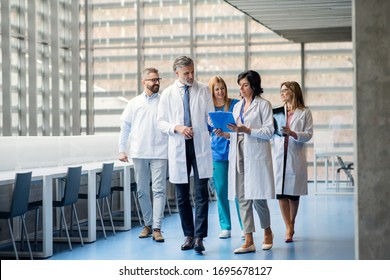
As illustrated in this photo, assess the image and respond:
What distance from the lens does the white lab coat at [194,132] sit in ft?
23.1

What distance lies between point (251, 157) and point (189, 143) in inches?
21.3

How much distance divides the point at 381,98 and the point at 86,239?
14.2 feet

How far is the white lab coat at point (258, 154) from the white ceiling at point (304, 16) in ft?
10.0

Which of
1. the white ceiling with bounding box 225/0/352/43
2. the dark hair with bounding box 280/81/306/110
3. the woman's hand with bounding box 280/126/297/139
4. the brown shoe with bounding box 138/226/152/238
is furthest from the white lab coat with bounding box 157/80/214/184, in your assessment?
the white ceiling with bounding box 225/0/352/43

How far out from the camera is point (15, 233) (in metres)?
8.70

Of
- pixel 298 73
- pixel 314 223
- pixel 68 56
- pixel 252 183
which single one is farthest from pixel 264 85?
pixel 252 183

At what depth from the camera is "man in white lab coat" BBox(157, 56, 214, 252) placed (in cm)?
701

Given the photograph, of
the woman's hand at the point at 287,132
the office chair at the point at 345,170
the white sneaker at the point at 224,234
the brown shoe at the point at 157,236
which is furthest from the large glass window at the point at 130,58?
the woman's hand at the point at 287,132

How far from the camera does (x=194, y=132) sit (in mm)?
7066

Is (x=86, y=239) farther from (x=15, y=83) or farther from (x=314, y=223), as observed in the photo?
(x=15, y=83)

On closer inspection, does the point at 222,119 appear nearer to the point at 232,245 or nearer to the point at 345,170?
the point at 232,245

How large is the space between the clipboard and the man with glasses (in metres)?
1.44

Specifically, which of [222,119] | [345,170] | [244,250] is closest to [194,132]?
[222,119]

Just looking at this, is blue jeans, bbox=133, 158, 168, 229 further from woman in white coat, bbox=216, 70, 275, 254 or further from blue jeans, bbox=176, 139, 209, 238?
woman in white coat, bbox=216, 70, 275, 254
